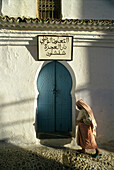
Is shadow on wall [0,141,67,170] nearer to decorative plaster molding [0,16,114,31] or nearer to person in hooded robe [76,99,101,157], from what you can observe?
person in hooded robe [76,99,101,157]

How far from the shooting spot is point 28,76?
407cm

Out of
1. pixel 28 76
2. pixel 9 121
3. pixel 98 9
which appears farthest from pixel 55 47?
pixel 9 121

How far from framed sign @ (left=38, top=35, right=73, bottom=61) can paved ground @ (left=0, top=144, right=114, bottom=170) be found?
9.07 ft

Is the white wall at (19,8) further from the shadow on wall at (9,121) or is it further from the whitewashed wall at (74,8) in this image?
the shadow on wall at (9,121)

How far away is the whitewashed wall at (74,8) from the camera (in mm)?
4328

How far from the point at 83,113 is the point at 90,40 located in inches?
88.4

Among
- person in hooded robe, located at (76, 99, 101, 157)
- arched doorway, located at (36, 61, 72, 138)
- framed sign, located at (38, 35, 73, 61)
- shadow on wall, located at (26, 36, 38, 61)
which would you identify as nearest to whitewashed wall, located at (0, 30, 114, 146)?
shadow on wall, located at (26, 36, 38, 61)

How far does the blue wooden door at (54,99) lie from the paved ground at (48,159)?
0.73 metres

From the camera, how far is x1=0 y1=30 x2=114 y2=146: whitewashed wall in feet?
13.3

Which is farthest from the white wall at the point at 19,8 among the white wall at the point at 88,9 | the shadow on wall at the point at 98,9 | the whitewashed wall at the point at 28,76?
the shadow on wall at the point at 98,9

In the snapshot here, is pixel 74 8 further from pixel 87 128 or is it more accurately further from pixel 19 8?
pixel 87 128

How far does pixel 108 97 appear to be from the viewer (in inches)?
165

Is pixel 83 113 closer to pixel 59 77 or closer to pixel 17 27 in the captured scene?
pixel 59 77

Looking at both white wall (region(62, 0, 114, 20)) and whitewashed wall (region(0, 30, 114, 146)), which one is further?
white wall (region(62, 0, 114, 20))
